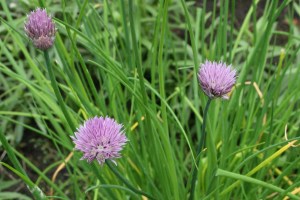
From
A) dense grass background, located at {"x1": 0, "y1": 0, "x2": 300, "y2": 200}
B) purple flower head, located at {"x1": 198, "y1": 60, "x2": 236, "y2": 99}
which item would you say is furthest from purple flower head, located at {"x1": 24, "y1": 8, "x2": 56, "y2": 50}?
purple flower head, located at {"x1": 198, "y1": 60, "x2": 236, "y2": 99}

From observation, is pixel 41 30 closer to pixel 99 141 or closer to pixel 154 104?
pixel 99 141

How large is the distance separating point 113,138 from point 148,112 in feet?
0.60

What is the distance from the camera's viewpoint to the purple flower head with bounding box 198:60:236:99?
64 cm

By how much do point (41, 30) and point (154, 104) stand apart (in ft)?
1.08

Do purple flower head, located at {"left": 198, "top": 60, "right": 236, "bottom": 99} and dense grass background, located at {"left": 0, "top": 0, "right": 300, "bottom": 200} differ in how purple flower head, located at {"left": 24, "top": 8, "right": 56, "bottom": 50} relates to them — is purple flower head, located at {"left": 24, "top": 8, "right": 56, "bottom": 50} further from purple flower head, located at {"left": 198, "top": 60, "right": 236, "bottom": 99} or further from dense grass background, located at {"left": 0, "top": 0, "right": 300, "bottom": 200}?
purple flower head, located at {"left": 198, "top": 60, "right": 236, "bottom": 99}

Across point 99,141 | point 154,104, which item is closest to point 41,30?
point 99,141

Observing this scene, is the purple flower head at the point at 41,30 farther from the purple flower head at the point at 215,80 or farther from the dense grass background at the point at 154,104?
the purple flower head at the point at 215,80

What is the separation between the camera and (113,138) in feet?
2.03

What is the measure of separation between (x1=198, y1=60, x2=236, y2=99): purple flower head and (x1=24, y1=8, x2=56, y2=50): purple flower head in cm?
19

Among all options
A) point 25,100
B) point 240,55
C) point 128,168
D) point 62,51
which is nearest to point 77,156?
point 128,168

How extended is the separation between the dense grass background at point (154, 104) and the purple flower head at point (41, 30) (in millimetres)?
72

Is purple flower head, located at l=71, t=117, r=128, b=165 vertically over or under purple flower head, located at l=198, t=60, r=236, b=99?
under

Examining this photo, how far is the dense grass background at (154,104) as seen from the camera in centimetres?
83

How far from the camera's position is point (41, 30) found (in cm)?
63
